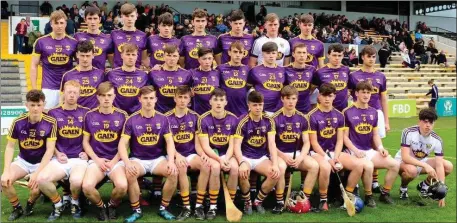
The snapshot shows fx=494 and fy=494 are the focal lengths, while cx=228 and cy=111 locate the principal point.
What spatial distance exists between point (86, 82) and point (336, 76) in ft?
10.9

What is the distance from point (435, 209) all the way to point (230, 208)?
2.55m

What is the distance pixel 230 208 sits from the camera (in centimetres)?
546

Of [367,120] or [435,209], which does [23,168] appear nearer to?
[367,120]

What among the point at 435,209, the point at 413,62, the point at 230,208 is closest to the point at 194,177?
the point at 230,208

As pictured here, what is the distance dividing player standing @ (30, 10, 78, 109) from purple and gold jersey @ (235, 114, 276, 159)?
2588mm

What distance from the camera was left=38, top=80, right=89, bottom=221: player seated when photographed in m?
5.33

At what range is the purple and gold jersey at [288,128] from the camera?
6.04 meters

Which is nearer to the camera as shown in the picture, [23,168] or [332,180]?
[23,168]

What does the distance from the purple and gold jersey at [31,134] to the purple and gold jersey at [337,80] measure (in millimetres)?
3449

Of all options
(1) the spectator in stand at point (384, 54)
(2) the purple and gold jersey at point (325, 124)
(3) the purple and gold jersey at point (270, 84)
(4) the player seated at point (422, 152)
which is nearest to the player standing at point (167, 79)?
(3) the purple and gold jersey at point (270, 84)

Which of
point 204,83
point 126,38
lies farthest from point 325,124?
point 126,38

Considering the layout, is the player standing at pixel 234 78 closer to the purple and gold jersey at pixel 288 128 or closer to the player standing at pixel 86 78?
the purple and gold jersey at pixel 288 128

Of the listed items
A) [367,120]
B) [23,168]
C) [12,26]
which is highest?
[12,26]

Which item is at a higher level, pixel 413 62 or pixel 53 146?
pixel 413 62
